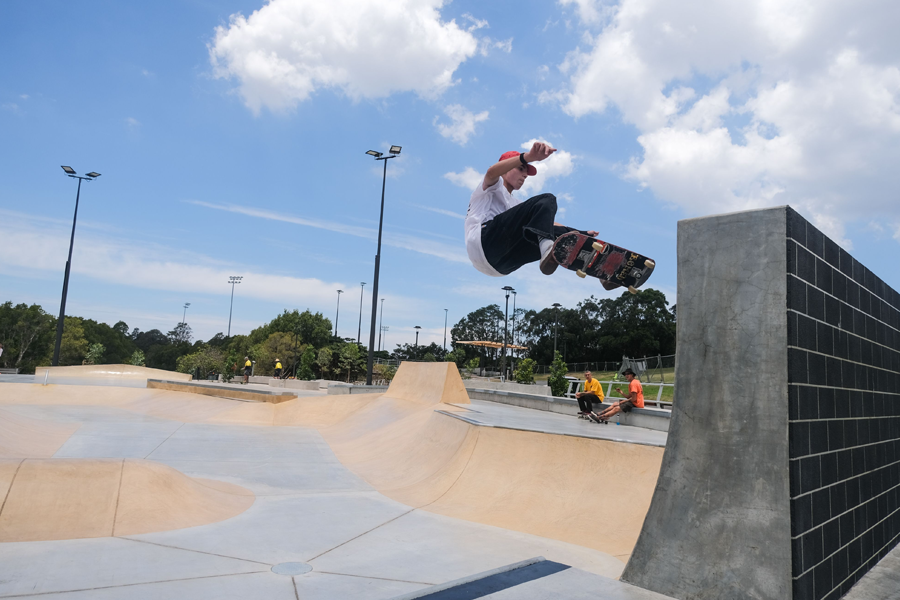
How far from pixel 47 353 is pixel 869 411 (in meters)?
78.2

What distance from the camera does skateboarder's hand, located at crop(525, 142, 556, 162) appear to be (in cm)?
419

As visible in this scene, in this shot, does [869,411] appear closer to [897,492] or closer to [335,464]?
[897,492]

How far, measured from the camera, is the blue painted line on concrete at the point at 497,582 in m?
2.80

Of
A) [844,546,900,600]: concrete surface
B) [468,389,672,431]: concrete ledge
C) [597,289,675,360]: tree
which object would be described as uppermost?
[597,289,675,360]: tree

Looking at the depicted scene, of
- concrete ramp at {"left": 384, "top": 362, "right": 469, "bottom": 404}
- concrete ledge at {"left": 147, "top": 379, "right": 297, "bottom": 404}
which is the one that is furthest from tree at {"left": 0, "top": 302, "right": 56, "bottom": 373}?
concrete ramp at {"left": 384, "top": 362, "right": 469, "bottom": 404}

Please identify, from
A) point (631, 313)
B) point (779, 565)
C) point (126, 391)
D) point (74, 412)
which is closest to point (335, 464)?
point (779, 565)

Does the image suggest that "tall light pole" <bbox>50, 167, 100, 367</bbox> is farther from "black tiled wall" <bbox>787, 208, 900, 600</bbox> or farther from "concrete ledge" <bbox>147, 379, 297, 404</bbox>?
"black tiled wall" <bbox>787, 208, 900, 600</bbox>

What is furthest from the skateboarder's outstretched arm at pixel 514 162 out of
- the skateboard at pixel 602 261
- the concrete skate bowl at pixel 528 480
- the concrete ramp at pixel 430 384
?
the concrete ramp at pixel 430 384

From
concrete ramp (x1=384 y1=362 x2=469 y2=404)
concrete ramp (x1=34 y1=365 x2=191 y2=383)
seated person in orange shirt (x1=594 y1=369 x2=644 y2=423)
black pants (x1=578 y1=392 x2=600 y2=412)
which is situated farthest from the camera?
concrete ramp (x1=34 y1=365 x2=191 y2=383)

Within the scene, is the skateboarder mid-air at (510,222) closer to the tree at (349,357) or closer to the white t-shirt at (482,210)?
the white t-shirt at (482,210)

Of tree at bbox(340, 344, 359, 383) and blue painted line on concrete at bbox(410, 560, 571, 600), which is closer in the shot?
blue painted line on concrete at bbox(410, 560, 571, 600)

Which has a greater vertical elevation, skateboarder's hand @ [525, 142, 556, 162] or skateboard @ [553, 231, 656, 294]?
skateboarder's hand @ [525, 142, 556, 162]

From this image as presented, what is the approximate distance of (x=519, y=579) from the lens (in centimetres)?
305

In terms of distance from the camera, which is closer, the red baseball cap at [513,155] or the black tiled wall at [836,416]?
the black tiled wall at [836,416]
